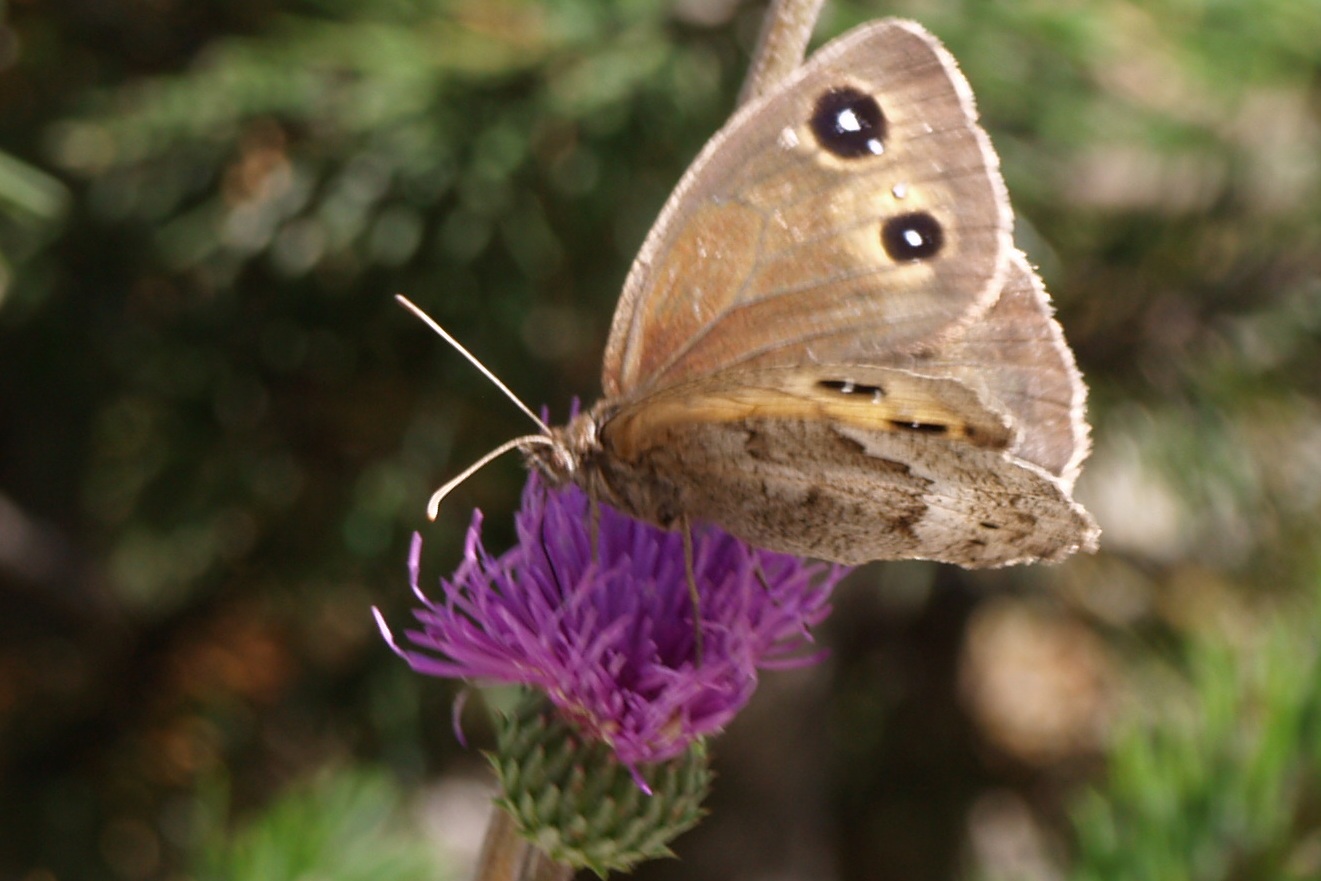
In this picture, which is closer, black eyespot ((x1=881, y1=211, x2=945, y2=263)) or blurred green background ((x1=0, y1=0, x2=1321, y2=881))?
black eyespot ((x1=881, y1=211, x2=945, y2=263))

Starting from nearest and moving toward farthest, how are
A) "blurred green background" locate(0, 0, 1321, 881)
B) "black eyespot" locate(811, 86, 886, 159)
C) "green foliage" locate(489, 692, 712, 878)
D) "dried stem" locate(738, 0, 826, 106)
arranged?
"dried stem" locate(738, 0, 826, 106)
"green foliage" locate(489, 692, 712, 878)
"black eyespot" locate(811, 86, 886, 159)
"blurred green background" locate(0, 0, 1321, 881)

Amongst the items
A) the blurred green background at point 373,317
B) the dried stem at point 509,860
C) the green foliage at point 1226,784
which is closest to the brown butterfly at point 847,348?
the green foliage at point 1226,784

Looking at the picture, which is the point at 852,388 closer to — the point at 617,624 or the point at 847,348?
the point at 847,348

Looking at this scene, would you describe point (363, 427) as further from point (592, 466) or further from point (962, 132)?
point (962, 132)

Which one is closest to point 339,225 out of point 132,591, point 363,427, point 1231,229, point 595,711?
point 363,427

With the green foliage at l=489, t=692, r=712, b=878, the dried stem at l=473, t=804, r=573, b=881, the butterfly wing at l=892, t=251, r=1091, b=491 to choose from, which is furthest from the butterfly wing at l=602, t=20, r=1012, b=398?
the dried stem at l=473, t=804, r=573, b=881

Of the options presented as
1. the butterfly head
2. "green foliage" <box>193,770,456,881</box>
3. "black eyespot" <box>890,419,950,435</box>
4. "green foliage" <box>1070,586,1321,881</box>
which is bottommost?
"green foliage" <box>193,770,456,881</box>

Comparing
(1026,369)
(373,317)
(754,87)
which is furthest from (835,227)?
(373,317)

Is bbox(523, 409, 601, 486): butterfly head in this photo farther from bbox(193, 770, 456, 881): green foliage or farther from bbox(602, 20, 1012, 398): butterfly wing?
bbox(193, 770, 456, 881): green foliage
